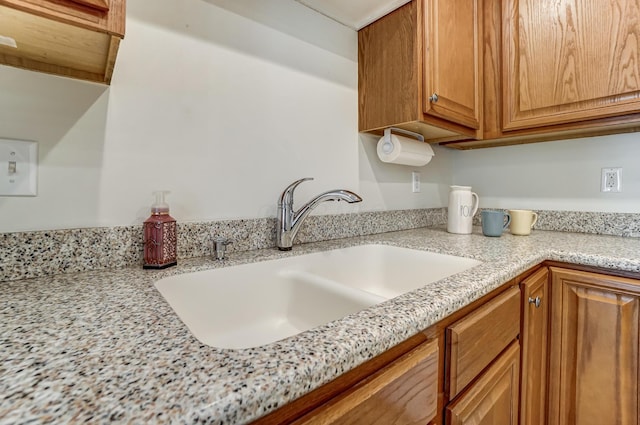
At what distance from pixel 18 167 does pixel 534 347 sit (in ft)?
4.53

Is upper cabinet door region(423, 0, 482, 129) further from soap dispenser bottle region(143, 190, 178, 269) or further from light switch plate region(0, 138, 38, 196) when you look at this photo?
light switch plate region(0, 138, 38, 196)

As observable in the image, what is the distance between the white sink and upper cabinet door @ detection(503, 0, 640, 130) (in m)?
0.80

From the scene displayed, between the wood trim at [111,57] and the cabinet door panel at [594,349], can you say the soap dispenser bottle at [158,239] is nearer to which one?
the wood trim at [111,57]

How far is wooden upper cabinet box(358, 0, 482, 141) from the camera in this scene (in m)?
1.06

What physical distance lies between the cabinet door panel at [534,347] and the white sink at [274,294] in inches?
7.8

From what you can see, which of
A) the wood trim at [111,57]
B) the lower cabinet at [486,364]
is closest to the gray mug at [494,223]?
the lower cabinet at [486,364]

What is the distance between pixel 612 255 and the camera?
2.85 feet

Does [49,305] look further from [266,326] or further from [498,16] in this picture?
[498,16]

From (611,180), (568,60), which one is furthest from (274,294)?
(611,180)

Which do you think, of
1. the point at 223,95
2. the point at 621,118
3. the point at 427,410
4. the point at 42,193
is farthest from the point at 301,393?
the point at 621,118

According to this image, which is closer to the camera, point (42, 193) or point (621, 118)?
point (42, 193)

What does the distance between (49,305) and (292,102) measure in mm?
839

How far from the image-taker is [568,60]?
1126mm

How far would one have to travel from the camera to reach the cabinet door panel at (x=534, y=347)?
82 cm
